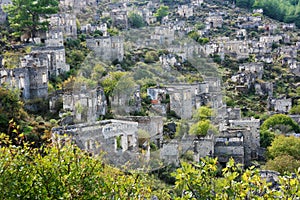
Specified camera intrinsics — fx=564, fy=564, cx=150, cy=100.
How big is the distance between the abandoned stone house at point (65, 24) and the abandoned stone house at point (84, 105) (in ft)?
37.2

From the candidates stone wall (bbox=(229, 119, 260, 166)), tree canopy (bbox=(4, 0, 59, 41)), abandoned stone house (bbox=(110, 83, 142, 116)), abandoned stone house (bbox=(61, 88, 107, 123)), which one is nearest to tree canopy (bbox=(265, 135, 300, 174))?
stone wall (bbox=(229, 119, 260, 166))

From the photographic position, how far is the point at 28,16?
3152cm

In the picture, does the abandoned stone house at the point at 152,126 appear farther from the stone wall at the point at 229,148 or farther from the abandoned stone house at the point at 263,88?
the abandoned stone house at the point at 263,88

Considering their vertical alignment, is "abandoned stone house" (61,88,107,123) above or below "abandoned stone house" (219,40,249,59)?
above

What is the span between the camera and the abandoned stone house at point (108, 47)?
30953 mm

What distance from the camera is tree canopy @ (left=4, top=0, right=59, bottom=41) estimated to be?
31.1 metres

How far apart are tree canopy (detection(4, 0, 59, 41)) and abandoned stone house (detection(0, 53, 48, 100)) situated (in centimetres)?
776

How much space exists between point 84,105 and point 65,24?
13.6 metres

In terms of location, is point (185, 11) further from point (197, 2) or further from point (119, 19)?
point (119, 19)

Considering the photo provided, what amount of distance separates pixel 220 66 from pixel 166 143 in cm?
2249

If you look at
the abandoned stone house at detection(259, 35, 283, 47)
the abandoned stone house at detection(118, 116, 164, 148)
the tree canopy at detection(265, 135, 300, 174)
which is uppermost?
the abandoned stone house at detection(118, 116, 164, 148)

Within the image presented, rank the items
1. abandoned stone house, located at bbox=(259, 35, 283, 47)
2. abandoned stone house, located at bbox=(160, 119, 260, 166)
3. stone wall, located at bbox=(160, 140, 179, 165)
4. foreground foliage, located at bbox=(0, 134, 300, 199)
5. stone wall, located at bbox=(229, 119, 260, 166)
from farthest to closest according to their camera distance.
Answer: abandoned stone house, located at bbox=(259, 35, 283, 47) < stone wall, located at bbox=(229, 119, 260, 166) < abandoned stone house, located at bbox=(160, 119, 260, 166) < stone wall, located at bbox=(160, 140, 179, 165) < foreground foliage, located at bbox=(0, 134, 300, 199)

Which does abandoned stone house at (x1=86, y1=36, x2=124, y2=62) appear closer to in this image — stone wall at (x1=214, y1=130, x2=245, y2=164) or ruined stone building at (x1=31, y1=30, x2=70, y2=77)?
ruined stone building at (x1=31, y1=30, x2=70, y2=77)

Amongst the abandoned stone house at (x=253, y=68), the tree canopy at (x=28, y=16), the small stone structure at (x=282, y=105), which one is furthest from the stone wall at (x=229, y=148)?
the abandoned stone house at (x=253, y=68)
